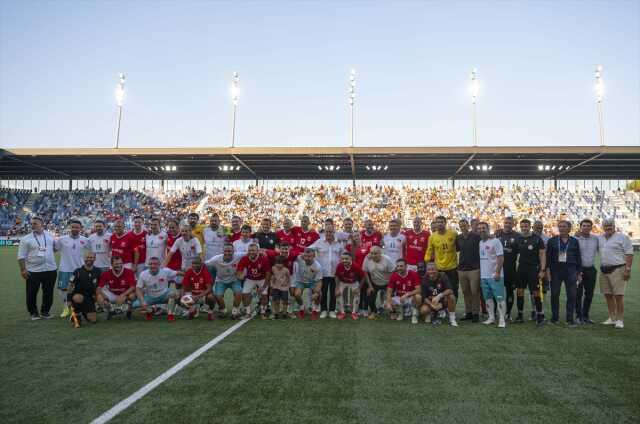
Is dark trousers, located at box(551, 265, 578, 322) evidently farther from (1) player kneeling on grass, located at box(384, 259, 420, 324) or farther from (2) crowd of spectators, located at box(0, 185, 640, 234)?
(2) crowd of spectators, located at box(0, 185, 640, 234)

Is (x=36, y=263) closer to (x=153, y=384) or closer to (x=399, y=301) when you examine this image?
(x=153, y=384)

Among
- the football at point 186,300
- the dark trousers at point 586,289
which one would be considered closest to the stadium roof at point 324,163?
the dark trousers at point 586,289

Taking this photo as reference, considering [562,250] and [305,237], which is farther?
[305,237]

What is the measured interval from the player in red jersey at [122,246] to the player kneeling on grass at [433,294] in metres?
5.74

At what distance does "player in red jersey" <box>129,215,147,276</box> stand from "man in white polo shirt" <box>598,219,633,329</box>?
8693mm

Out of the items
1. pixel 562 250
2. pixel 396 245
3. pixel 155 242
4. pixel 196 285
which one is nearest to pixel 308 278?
pixel 396 245

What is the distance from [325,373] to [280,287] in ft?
11.9

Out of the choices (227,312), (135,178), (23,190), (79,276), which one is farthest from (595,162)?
(23,190)

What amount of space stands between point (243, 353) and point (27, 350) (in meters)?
2.95

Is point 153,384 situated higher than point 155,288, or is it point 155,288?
point 155,288

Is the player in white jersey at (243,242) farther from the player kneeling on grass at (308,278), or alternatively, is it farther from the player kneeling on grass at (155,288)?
the player kneeling on grass at (155,288)

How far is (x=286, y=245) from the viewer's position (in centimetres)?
839

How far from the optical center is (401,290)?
27.7 ft

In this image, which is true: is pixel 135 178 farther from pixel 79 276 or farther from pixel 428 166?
pixel 79 276
